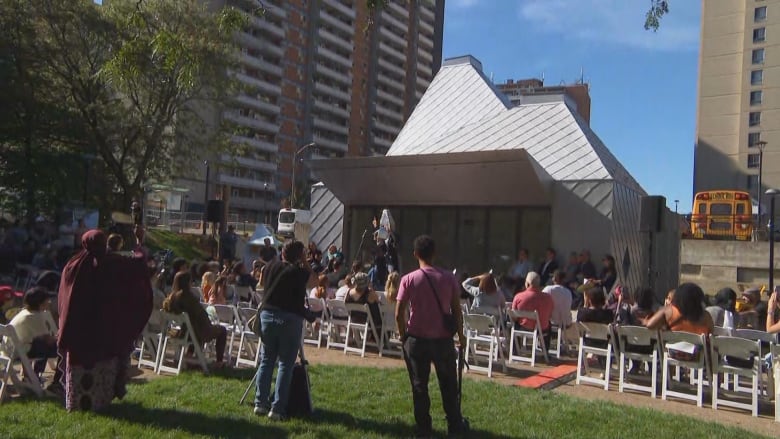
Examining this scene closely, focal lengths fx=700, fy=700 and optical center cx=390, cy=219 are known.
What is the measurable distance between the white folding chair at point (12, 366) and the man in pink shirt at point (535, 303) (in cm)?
582

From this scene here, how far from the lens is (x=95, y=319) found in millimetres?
5719

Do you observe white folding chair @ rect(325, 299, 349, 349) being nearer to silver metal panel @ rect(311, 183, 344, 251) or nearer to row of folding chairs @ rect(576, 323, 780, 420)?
row of folding chairs @ rect(576, 323, 780, 420)

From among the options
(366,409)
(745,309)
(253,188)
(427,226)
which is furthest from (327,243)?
(253,188)

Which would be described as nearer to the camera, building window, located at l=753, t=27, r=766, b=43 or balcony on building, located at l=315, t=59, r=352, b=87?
building window, located at l=753, t=27, r=766, b=43

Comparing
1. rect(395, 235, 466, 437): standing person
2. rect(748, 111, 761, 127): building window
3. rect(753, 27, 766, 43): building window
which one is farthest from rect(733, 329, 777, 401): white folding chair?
rect(753, 27, 766, 43): building window

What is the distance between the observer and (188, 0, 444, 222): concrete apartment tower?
72500 mm

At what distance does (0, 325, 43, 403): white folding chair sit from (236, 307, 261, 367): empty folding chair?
2400 mm

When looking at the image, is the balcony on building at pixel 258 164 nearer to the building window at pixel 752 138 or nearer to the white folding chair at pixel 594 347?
the building window at pixel 752 138

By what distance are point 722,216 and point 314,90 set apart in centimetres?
5458

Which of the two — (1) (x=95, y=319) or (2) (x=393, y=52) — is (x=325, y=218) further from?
(2) (x=393, y=52)

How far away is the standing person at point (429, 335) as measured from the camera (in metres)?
5.25

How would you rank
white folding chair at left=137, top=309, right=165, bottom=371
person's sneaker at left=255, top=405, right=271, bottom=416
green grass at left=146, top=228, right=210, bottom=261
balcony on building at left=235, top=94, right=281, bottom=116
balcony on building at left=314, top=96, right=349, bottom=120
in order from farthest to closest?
balcony on building at left=314, top=96, right=349, bottom=120 < balcony on building at left=235, top=94, right=281, bottom=116 < green grass at left=146, top=228, right=210, bottom=261 < white folding chair at left=137, top=309, right=165, bottom=371 < person's sneaker at left=255, top=405, right=271, bottom=416

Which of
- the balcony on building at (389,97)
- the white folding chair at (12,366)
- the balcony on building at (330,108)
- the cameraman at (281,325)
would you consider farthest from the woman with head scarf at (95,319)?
the balcony on building at (389,97)

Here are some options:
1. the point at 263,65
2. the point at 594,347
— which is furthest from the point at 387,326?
the point at 263,65
